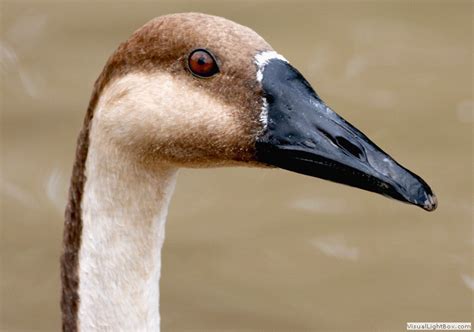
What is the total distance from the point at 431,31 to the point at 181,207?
206cm

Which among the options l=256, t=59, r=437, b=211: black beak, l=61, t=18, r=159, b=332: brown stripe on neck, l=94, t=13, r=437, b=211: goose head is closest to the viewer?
l=256, t=59, r=437, b=211: black beak

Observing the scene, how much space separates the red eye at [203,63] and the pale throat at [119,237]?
378mm

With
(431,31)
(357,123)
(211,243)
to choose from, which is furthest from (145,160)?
(431,31)

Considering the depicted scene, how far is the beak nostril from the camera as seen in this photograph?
3707 mm

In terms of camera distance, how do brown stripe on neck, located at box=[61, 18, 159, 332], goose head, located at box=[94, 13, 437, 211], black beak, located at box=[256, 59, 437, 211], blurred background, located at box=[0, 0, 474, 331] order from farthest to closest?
1. blurred background, located at box=[0, 0, 474, 331]
2. brown stripe on neck, located at box=[61, 18, 159, 332]
3. goose head, located at box=[94, 13, 437, 211]
4. black beak, located at box=[256, 59, 437, 211]

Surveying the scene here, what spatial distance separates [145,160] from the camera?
402cm

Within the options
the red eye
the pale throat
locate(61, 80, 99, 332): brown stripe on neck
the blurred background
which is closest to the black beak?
the red eye

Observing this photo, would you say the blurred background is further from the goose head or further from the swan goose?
the goose head

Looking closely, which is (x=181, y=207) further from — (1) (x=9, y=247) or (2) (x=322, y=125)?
(2) (x=322, y=125)

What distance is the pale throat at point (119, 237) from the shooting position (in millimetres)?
4039

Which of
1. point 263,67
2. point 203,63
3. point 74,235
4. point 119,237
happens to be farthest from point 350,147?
point 74,235

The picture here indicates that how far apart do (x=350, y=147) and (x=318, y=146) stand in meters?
0.10

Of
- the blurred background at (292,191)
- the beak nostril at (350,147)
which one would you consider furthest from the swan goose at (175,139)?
the blurred background at (292,191)

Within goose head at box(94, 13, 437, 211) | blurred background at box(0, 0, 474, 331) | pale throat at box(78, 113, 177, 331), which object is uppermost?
blurred background at box(0, 0, 474, 331)
